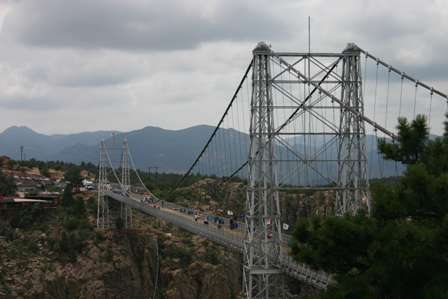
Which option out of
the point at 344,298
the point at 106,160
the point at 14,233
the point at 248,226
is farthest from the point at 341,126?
the point at 106,160

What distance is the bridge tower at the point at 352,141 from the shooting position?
26562mm

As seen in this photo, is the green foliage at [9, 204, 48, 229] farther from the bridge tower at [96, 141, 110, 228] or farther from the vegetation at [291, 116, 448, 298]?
the vegetation at [291, 116, 448, 298]

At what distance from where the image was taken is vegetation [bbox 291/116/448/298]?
15711 mm

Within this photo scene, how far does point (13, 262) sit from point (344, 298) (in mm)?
37974

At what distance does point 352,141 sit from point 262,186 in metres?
3.64

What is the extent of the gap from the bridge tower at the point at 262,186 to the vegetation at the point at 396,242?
350 inches

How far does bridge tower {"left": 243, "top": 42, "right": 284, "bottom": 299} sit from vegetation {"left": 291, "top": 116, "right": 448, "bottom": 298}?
29.2 ft

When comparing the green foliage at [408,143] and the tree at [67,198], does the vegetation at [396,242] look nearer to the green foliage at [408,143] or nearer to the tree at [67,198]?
the green foliage at [408,143]

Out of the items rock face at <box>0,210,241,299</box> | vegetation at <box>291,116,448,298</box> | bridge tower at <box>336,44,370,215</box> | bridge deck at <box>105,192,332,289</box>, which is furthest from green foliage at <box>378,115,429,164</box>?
rock face at <box>0,210,241,299</box>

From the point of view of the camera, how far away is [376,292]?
16.3m

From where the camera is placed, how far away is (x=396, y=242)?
52.0 ft

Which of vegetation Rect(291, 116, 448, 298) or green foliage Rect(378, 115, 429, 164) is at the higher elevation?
green foliage Rect(378, 115, 429, 164)

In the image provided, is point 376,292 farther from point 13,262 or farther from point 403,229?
point 13,262

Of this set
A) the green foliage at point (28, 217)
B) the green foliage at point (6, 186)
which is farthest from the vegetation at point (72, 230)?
the green foliage at point (6, 186)
